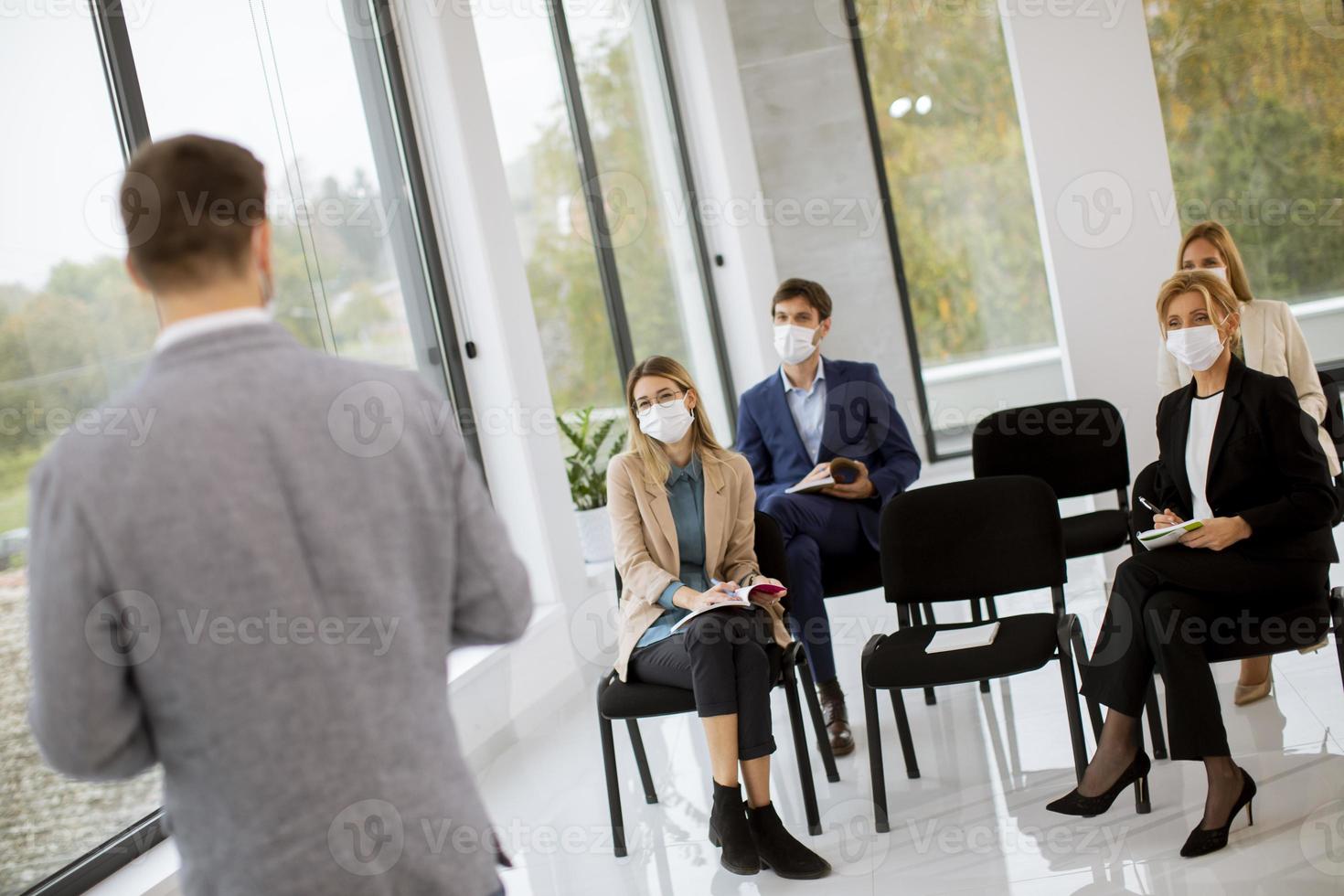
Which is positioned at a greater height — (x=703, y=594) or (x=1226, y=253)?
(x=1226, y=253)

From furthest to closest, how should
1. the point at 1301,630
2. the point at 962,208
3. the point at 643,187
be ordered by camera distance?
the point at 962,208 → the point at 643,187 → the point at 1301,630

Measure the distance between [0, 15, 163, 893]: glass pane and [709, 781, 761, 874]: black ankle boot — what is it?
5.06 feet

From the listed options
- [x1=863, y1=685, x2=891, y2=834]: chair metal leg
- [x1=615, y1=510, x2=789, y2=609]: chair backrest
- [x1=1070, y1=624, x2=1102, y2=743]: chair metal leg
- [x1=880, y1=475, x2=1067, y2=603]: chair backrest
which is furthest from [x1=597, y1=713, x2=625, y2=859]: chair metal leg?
[x1=1070, y1=624, x2=1102, y2=743]: chair metal leg

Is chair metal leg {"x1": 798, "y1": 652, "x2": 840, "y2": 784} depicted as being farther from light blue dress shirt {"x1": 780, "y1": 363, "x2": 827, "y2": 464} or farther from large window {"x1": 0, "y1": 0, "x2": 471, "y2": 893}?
large window {"x1": 0, "y1": 0, "x2": 471, "y2": 893}

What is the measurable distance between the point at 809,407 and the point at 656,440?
3.39 feet

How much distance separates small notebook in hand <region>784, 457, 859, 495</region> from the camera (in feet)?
13.3

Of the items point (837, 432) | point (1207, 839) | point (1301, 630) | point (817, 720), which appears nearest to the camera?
point (1207, 839)

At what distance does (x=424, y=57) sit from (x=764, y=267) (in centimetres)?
300

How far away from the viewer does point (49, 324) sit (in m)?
2.88

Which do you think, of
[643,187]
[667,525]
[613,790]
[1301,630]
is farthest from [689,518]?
[643,187]

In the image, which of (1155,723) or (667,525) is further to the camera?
(667,525)

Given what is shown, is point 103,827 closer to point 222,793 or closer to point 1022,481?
point 222,793

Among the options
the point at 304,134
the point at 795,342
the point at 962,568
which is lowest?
the point at 962,568

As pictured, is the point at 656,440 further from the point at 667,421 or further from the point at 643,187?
the point at 643,187
